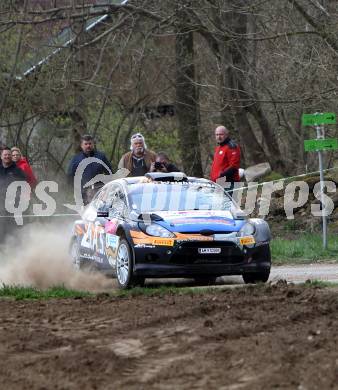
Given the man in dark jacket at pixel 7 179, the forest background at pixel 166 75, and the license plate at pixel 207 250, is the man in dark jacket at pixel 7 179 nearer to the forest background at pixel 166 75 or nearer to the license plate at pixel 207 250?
the forest background at pixel 166 75

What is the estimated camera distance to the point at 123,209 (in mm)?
15383

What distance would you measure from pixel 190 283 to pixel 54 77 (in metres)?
15.7

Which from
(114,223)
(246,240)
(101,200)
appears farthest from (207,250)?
(101,200)

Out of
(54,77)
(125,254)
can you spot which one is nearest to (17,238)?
(125,254)

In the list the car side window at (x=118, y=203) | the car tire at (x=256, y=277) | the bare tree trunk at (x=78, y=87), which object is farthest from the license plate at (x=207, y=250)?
the bare tree trunk at (x=78, y=87)

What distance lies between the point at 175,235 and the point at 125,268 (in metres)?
0.88

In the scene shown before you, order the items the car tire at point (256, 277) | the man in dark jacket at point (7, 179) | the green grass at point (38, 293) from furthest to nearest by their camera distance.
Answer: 1. the man in dark jacket at point (7, 179)
2. the car tire at point (256, 277)
3. the green grass at point (38, 293)

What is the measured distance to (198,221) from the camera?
48.3 feet

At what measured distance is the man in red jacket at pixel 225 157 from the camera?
19953mm

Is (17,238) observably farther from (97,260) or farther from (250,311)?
(250,311)

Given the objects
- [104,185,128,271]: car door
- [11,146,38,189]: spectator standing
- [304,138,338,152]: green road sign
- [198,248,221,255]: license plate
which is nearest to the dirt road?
[198,248,221,255]: license plate

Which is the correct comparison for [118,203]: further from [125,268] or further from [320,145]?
[320,145]

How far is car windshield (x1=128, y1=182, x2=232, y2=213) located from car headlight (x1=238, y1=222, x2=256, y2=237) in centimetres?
66

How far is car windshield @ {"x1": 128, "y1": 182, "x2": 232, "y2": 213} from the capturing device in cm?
1534
